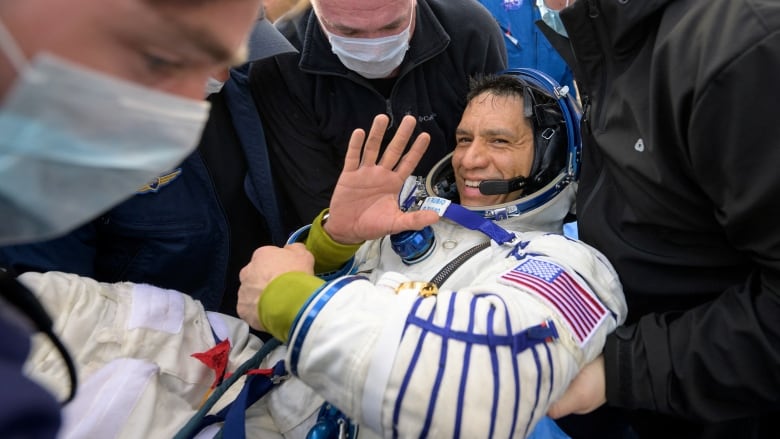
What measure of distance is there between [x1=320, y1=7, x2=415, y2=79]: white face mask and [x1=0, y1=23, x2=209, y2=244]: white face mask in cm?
127

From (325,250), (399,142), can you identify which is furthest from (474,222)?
(325,250)

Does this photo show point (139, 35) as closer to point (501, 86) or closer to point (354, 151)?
point (354, 151)

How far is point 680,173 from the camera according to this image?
1.07 meters

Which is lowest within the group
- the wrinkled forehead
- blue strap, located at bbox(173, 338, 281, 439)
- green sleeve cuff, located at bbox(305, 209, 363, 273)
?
blue strap, located at bbox(173, 338, 281, 439)

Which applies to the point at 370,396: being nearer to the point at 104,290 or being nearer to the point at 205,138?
the point at 104,290

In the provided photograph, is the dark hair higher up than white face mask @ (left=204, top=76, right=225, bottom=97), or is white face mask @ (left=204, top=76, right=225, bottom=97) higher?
white face mask @ (left=204, top=76, right=225, bottom=97)

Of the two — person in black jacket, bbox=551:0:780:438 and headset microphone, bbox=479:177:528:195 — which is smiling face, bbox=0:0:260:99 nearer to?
person in black jacket, bbox=551:0:780:438

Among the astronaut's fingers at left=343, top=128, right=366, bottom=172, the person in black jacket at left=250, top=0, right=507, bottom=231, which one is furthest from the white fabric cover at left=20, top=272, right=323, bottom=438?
the person in black jacket at left=250, top=0, right=507, bottom=231

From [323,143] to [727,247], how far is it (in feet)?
4.83

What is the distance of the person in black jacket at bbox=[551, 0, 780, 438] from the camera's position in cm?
89

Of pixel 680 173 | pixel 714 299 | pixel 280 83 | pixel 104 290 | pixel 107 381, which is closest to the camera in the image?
pixel 680 173

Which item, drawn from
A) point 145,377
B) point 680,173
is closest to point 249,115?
point 145,377

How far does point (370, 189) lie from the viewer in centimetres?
170

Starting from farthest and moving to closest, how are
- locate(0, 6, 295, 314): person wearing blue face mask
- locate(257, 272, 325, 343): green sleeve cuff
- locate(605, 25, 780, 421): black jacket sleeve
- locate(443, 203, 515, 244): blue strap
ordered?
1. locate(0, 6, 295, 314): person wearing blue face mask
2. locate(443, 203, 515, 244): blue strap
3. locate(257, 272, 325, 343): green sleeve cuff
4. locate(605, 25, 780, 421): black jacket sleeve
